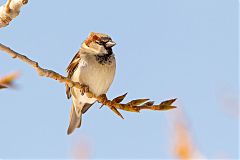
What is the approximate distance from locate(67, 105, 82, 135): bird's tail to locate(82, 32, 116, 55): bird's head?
0.74m

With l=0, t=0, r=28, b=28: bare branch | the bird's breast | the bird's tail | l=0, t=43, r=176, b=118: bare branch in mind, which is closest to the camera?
l=0, t=0, r=28, b=28: bare branch

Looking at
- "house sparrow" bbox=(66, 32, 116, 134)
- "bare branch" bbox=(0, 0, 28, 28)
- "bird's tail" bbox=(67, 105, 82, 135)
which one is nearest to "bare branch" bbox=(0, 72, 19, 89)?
"bare branch" bbox=(0, 0, 28, 28)

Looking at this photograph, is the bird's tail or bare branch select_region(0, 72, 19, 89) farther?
the bird's tail

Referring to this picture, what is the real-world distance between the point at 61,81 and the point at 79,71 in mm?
2169

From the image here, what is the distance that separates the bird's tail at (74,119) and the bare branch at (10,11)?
2.62 m

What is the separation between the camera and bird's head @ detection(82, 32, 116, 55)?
12.7 feet

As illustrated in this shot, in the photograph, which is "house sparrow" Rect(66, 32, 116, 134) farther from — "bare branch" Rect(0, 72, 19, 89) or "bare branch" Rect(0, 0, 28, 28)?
"bare branch" Rect(0, 72, 19, 89)

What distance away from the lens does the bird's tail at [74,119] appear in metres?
4.06

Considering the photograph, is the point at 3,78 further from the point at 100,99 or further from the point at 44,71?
the point at 100,99

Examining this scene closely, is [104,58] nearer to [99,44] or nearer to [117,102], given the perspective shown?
[99,44]

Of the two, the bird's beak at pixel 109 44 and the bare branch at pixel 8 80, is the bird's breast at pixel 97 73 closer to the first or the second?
the bird's beak at pixel 109 44

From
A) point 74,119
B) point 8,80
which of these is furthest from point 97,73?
point 8,80

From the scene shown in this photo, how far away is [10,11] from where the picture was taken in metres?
1.41

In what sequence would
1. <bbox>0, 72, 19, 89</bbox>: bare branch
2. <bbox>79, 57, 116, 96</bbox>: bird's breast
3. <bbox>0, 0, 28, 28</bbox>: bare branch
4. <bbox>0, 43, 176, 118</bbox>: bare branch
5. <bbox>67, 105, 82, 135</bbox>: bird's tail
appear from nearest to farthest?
<bbox>0, 72, 19, 89</bbox>: bare branch, <bbox>0, 0, 28, 28</bbox>: bare branch, <bbox>0, 43, 176, 118</bbox>: bare branch, <bbox>79, 57, 116, 96</bbox>: bird's breast, <bbox>67, 105, 82, 135</bbox>: bird's tail
